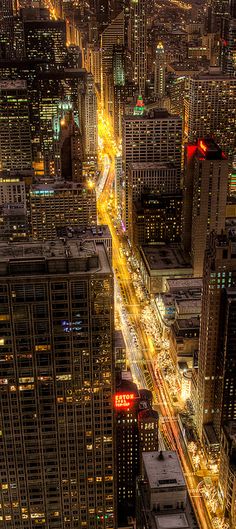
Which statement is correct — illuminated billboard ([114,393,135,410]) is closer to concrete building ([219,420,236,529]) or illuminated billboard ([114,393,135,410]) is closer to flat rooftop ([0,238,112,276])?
concrete building ([219,420,236,529])

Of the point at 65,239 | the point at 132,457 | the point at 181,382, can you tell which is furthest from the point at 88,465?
the point at 181,382

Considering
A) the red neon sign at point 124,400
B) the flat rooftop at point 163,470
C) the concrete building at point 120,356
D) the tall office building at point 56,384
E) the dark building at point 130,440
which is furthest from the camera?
the concrete building at point 120,356

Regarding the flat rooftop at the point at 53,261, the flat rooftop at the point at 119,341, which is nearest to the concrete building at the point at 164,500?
the flat rooftop at the point at 53,261

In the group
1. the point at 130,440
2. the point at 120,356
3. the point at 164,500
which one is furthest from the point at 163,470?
the point at 120,356

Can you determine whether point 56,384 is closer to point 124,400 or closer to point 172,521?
point 172,521

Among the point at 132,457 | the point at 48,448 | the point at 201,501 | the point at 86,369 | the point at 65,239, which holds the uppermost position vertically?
the point at 65,239

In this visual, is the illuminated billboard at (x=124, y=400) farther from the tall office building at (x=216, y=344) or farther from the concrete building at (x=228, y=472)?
the tall office building at (x=216, y=344)

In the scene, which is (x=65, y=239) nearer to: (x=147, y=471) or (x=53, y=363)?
(x=53, y=363)
